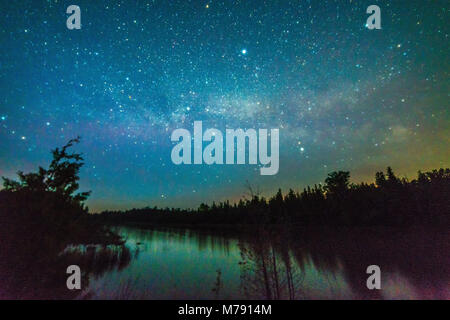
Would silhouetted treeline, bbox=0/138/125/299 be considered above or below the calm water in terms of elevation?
above

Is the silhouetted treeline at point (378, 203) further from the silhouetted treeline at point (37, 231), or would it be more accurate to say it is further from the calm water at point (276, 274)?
the silhouetted treeline at point (37, 231)

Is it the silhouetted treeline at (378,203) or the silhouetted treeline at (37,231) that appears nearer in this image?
the silhouetted treeline at (37,231)

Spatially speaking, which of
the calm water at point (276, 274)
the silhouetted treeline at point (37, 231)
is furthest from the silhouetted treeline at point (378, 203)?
the silhouetted treeline at point (37, 231)

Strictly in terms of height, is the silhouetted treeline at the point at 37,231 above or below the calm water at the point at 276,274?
above

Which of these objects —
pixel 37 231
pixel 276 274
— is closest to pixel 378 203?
pixel 276 274

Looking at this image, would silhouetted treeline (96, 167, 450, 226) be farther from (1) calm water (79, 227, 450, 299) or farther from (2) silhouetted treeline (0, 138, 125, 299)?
(2) silhouetted treeline (0, 138, 125, 299)

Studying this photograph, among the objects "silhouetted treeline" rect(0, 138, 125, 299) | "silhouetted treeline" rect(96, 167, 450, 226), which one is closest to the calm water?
"silhouetted treeline" rect(0, 138, 125, 299)

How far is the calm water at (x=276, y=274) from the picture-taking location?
985 centimetres

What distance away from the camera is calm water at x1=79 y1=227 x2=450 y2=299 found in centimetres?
985

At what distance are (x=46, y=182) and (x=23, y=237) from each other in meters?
3.12

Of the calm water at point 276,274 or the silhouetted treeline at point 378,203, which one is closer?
the calm water at point 276,274
